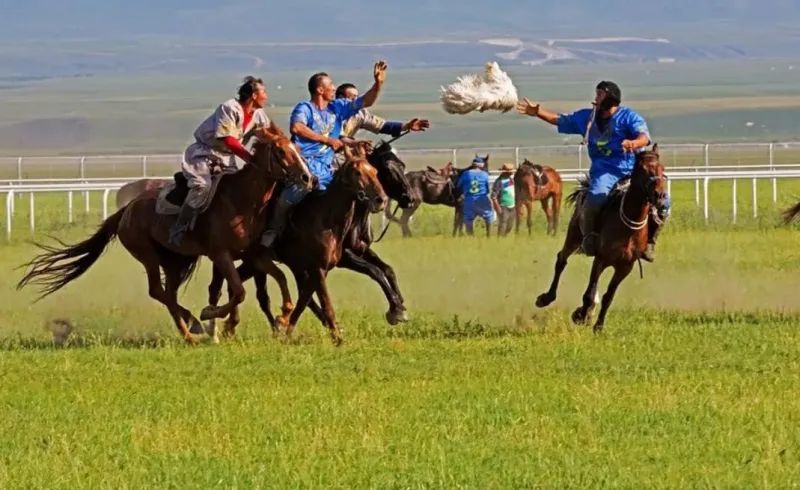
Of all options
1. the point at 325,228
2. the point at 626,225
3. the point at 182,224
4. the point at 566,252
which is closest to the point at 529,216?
the point at 566,252

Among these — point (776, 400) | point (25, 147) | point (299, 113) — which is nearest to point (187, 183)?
point (299, 113)

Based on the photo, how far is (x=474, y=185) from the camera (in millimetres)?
30266

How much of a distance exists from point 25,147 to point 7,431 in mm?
67647

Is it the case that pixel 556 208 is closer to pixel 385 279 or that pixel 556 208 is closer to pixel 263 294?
pixel 263 294

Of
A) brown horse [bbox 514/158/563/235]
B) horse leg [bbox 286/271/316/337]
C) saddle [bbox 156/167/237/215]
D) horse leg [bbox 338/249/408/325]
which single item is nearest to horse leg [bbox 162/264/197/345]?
saddle [bbox 156/167/237/215]

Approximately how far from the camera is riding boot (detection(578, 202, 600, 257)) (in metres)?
15.9

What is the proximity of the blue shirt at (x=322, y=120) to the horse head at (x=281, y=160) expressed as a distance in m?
0.55

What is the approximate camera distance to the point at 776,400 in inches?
445

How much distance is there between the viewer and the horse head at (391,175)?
50.4 ft

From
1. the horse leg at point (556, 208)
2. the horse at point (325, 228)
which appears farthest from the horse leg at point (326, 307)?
the horse leg at point (556, 208)

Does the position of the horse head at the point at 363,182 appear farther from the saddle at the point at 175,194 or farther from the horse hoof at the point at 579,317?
the horse hoof at the point at 579,317

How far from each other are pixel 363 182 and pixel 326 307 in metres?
0.99

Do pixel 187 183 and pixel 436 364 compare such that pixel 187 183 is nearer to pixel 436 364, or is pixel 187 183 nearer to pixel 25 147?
pixel 436 364

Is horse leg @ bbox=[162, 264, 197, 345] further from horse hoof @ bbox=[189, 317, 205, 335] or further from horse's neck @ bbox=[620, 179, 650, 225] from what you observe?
horse's neck @ bbox=[620, 179, 650, 225]
